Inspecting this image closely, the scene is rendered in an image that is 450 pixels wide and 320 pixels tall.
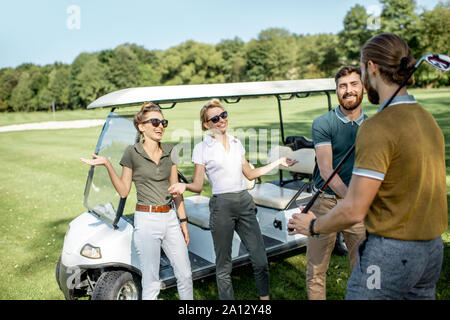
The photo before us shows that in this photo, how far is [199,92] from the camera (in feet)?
11.1

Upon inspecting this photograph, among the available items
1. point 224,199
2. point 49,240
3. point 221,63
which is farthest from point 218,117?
point 221,63

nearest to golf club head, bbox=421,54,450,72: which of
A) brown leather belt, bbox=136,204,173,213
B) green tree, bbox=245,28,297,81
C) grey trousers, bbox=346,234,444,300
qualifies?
grey trousers, bbox=346,234,444,300

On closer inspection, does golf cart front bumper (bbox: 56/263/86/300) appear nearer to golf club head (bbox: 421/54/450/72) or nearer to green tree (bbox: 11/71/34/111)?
golf club head (bbox: 421/54/450/72)

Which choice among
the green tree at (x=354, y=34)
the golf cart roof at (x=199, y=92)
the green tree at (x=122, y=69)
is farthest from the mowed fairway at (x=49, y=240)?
the green tree at (x=122, y=69)

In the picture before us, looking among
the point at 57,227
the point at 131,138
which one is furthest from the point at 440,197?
the point at 57,227

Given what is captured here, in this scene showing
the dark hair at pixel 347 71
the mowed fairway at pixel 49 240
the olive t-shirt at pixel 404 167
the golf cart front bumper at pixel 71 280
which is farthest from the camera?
the mowed fairway at pixel 49 240

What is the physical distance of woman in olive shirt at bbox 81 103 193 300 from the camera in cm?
289

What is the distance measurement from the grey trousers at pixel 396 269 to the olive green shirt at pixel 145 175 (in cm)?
169

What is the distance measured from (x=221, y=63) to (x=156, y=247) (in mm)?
77275

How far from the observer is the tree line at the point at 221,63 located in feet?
178

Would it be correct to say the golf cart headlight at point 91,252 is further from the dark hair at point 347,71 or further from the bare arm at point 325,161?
the dark hair at point 347,71

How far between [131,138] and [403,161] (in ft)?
8.56

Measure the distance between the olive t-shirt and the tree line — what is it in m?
51.1
